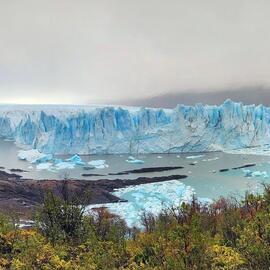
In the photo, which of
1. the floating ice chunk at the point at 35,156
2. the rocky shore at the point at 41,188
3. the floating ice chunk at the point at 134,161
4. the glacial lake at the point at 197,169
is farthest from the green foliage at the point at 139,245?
the floating ice chunk at the point at 35,156

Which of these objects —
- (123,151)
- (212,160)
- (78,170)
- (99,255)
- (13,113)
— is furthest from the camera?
(13,113)

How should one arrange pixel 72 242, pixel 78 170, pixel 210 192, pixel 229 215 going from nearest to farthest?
1. pixel 72 242
2. pixel 229 215
3. pixel 210 192
4. pixel 78 170

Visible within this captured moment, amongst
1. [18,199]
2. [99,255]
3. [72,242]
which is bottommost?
[18,199]

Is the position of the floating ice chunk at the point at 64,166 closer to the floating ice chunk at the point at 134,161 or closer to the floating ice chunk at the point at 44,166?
the floating ice chunk at the point at 44,166

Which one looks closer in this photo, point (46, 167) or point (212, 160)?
point (46, 167)

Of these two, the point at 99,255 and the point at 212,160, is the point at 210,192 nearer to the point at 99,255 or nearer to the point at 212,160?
the point at 212,160

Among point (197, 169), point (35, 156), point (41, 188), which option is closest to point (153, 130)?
point (197, 169)

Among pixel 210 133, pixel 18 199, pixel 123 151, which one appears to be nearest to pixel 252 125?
pixel 210 133

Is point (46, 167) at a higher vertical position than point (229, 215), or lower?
lower
